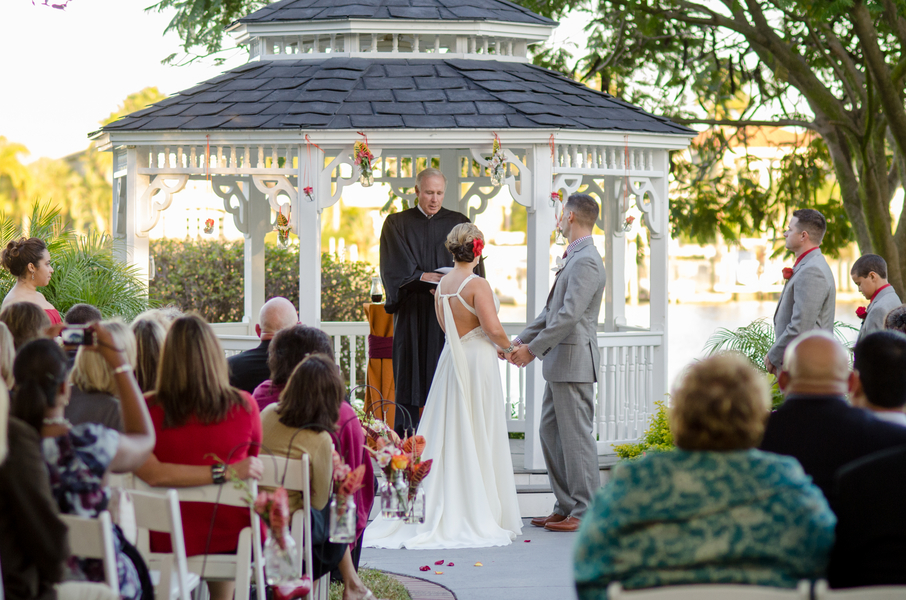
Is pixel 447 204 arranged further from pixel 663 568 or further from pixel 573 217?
pixel 663 568

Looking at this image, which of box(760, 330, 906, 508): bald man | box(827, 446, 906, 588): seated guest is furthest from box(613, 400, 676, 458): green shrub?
box(827, 446, 906, 588): seated guest

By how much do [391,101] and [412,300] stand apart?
158 centimetres

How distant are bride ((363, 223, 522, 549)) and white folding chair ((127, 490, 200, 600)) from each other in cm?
281

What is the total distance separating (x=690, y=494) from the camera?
113 inches

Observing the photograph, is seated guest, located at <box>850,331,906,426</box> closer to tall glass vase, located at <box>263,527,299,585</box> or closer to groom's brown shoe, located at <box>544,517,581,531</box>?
tall glass vase, located at <box>263,527,299,585</box>

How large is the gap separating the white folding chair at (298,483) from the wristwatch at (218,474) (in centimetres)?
18

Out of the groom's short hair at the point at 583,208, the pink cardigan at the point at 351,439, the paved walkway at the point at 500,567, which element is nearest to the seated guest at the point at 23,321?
the pink cardigan at the point at 351,439

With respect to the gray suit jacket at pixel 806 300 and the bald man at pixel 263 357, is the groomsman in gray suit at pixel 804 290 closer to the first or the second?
the gray suit jacket at pixel 806 300

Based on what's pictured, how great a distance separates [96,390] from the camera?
408 centimetres

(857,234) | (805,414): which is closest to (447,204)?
(857,234)

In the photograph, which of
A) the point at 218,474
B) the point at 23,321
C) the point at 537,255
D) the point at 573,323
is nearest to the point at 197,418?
the point at 218,474

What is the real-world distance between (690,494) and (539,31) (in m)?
6.97

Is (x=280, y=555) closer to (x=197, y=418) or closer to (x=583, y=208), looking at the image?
(x=197, y=418)

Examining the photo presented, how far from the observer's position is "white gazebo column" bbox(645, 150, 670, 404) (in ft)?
27.8
